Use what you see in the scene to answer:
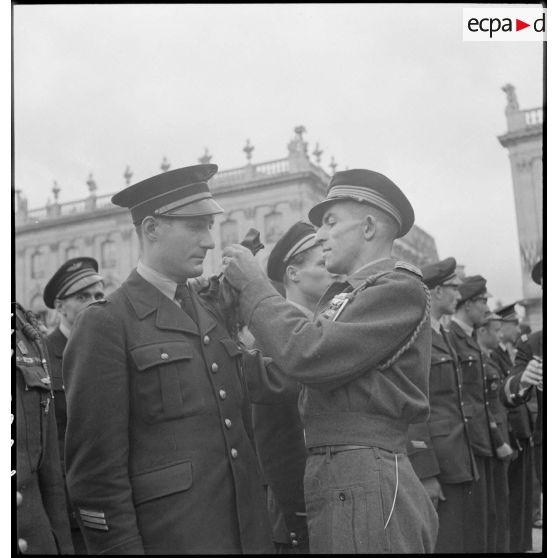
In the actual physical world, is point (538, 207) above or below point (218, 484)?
above

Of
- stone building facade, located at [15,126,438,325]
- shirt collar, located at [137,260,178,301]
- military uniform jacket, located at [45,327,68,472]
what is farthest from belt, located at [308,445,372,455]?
military uniform jacket, located at [45,327,68,472]

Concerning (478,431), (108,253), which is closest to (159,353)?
(108,253)

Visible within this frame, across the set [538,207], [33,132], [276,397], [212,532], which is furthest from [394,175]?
[212,532]

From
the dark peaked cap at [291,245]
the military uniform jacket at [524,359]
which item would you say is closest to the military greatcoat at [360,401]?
the dark peaked cap at [291,245]

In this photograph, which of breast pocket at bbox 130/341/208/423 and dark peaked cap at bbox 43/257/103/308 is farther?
dark peaked cap at bbox 43/257/103/308

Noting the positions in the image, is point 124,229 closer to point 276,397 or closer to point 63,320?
point 63,320

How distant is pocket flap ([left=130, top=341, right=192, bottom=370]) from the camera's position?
2559 millimetres

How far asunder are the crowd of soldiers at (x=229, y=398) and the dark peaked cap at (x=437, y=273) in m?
2.53

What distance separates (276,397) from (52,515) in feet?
3.85

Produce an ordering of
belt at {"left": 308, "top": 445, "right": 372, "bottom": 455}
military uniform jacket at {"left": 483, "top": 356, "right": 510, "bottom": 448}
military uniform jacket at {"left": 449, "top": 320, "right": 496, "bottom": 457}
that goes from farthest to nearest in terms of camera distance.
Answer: military uniform jacket at {"left": 483, "top": 356, "right": 510, "bottom": 448} → military uniform jacket at {"left": 449, "top": 320, "right": 496, "bottom": 457} → belt at {"left": 308, "top": 445, "right": 372, "bottom": 455}

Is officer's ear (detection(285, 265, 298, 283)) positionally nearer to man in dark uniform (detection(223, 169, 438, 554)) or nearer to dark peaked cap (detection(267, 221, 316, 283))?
dark peaked cap (detection(267, 221, 316, 283))

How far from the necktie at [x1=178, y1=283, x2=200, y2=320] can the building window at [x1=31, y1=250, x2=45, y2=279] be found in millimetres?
1474

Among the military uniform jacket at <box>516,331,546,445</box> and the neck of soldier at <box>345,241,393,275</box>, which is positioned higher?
the neck of soldier at <box>345,241,393,275</box>

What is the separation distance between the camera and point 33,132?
3592 millimetres
